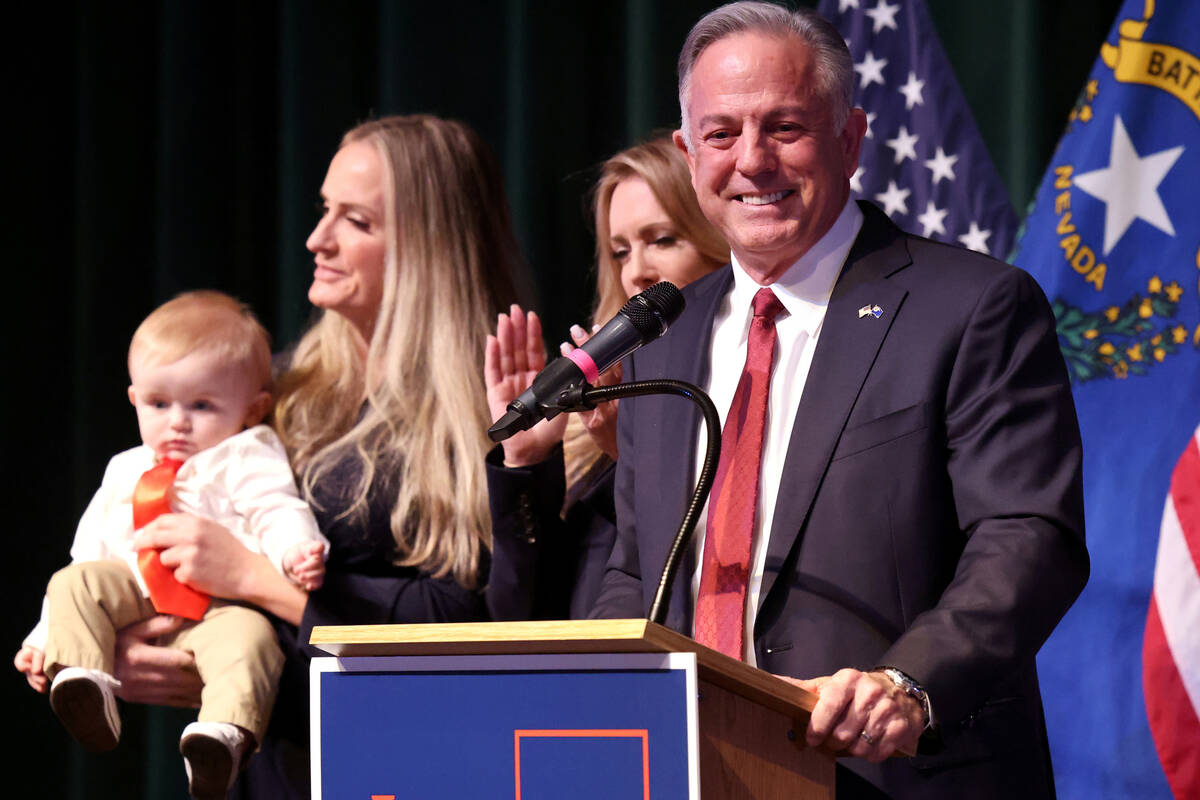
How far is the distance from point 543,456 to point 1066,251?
4.23ft

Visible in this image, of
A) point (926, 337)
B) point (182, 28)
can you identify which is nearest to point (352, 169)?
point (182, 28)

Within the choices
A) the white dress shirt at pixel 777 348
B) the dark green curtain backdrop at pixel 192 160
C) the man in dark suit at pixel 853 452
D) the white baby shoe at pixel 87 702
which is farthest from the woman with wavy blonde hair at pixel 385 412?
the white dress shirt at pixel 777 348

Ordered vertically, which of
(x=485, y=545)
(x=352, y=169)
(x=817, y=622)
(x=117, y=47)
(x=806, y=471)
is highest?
(x=117, y=47)

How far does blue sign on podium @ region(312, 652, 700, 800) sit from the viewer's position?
133 centimetres

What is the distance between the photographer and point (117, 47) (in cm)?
429

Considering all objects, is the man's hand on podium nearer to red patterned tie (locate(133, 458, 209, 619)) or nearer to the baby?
the baby

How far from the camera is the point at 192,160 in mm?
4141

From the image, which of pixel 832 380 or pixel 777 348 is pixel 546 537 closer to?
pixel 777 348

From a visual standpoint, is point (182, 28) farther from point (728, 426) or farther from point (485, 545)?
point (728, 426)

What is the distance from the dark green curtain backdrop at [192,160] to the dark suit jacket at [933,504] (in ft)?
5.77

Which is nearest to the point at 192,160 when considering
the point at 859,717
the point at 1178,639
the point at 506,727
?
the point at 1178,639

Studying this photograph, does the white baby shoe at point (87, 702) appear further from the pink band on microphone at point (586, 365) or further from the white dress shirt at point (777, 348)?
the pink band on microphone at point (586, 365)

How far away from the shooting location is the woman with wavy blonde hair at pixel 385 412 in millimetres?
2889

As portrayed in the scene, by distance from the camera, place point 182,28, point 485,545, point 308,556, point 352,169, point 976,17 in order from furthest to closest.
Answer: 1. point 182,28
2. point 976,17
3. point 352,169
4. point 485,545
5. point 308,556
